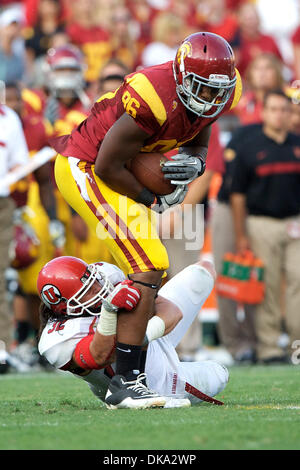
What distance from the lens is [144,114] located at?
13.7 ft

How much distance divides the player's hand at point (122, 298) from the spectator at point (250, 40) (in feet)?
21.1

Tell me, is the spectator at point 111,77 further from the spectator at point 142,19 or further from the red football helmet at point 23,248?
the spectator at point 142,19

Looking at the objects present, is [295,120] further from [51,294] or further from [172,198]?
[51,294]

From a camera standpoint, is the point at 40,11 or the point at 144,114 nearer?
the point at 144,114

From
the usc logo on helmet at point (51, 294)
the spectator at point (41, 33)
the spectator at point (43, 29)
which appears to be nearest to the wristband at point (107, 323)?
the usc logo on helmet at point (51, 294)

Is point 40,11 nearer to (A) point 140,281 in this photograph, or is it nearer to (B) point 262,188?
(B) point 262,188

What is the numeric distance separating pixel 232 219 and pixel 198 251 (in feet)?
1.60

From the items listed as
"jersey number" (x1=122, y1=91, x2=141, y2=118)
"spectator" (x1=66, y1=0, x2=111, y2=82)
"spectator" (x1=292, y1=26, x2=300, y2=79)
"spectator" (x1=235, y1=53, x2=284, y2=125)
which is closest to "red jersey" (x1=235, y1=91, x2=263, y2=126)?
"spectator" (x1=235, y1=53, x2=284, y2=125)

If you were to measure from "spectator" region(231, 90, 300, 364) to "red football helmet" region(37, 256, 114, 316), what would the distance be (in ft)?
11.9

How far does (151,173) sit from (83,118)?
12.4 ft

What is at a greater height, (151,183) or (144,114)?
(144,114)

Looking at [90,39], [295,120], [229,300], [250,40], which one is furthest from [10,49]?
[229,300]

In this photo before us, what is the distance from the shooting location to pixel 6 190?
282 inches

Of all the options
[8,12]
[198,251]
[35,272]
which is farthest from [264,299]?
[8,12]
